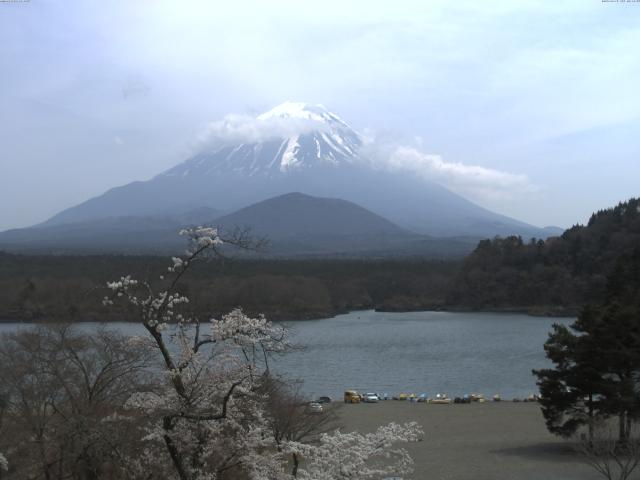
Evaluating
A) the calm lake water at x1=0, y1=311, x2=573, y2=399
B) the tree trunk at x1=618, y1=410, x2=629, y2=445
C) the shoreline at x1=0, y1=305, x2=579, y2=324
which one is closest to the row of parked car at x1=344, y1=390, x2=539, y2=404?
the calm lake water at x1=0, y1=311, x2=573, y2=399

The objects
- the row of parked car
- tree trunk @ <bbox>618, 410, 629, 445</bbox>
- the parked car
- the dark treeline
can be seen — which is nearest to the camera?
tree trunk @ <bbox>618, 410, 629, 445</bbox>

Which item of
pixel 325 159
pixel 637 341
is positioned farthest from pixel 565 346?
pixel 325 159

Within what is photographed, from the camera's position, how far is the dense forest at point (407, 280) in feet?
102

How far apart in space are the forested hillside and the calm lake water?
405cm

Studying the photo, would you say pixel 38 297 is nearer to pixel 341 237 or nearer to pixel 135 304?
pixel 135 304

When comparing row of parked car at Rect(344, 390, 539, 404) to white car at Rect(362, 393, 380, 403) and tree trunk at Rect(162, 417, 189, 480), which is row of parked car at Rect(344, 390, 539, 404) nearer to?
white car at Rect(362, 393, 380, 403)

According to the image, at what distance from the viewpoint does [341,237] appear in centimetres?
9862

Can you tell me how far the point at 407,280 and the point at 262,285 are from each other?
1266 centimetres

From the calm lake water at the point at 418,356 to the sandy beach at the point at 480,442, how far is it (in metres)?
2.04

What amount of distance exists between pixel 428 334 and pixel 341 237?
71501 mm

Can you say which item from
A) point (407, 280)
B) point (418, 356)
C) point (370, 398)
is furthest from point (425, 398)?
point (407, 280)

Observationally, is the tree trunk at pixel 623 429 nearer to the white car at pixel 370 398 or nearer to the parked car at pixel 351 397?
the white car at pixel 370 398

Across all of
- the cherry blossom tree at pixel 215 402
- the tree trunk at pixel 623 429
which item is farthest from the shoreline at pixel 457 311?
the cherry blossom tree at pixel 215 402

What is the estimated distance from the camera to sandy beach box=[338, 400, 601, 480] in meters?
8.71
